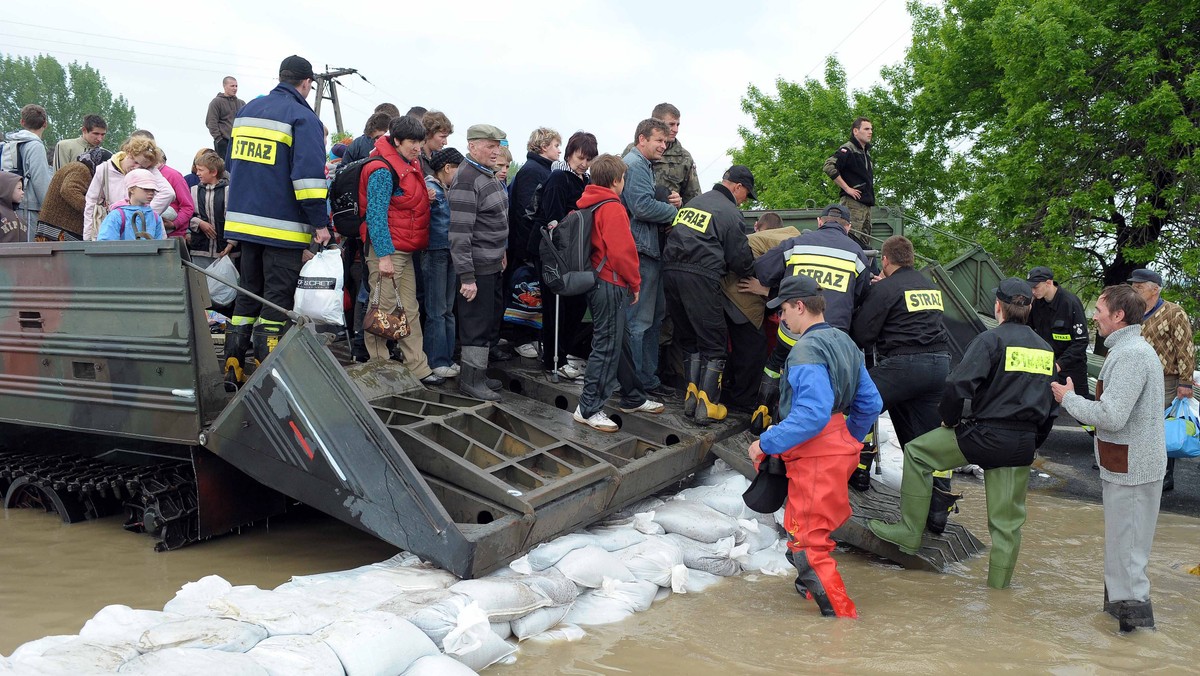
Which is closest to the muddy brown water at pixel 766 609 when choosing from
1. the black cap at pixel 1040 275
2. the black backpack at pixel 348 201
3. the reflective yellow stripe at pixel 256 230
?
the reflective yellow stripe at pixel 256 230

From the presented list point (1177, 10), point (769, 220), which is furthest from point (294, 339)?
point (1177, 10)

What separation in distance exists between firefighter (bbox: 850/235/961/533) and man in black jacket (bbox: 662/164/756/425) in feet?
3.12

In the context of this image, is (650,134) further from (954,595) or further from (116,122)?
(116,122)

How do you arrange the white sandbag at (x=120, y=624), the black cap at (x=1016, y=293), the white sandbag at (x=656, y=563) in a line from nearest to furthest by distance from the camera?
the white sandbag at (x=120, y=624) → the white sandbag at (x=656, y=563) → the black cap at (x=1016, y=293)

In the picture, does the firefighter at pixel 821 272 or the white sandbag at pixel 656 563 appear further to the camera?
the firefighter at pixel 821 272

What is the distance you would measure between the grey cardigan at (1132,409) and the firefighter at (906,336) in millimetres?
1460

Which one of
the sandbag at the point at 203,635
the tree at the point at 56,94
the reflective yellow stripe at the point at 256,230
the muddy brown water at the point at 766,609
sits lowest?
the muddy brown water at the point at 766,609

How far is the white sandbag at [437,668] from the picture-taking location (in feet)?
12.9

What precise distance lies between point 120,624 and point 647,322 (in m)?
4.12

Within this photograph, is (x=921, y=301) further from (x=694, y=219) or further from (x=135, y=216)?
(x=135, y=216)

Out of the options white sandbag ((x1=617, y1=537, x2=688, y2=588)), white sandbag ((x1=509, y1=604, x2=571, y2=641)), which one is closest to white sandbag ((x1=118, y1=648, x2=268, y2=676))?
white sandbag ((x1=509, y1=604, x2=571, y2=641))

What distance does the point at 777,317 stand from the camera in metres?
7.43

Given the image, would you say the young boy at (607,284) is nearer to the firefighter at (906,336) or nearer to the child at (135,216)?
the firefighter at (906,336)

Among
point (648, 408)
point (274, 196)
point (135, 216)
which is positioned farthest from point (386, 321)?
point (648, 408)
